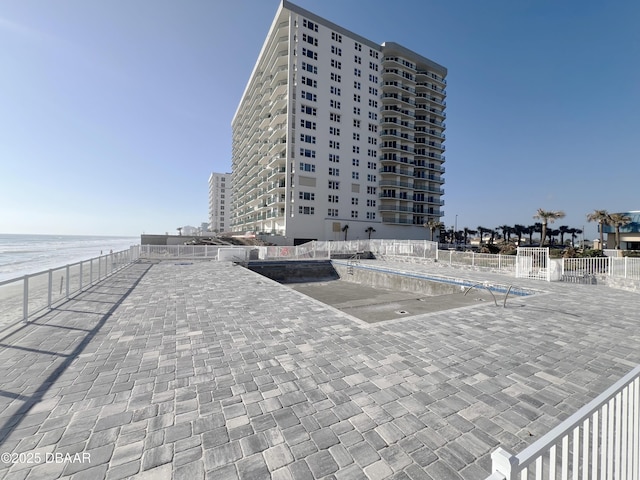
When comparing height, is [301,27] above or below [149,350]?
above

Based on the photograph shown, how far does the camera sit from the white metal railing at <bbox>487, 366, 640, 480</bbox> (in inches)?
57.9

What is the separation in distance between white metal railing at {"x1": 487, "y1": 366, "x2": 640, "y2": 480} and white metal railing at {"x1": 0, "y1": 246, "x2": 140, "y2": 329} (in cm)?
812

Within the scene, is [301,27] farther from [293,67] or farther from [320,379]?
[320,379]

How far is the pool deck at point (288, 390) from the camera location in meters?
2.42

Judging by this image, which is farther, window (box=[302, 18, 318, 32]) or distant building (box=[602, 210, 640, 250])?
distant building (box=[602, 210, 640, 250])

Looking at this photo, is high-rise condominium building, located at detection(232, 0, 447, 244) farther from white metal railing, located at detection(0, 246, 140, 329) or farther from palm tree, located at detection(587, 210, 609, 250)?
white metal railing, located at detection(0, 246, 140, 329)

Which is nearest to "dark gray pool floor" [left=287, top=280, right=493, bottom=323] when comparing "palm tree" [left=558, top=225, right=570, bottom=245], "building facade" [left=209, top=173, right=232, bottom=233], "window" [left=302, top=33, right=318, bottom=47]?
"window" [left=302, top=33, right=318, bottom=47]

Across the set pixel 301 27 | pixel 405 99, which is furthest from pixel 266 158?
pixel 405 99

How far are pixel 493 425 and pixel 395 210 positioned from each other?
52.3 m

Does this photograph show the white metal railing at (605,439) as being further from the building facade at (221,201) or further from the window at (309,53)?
the building facade at (221,201)

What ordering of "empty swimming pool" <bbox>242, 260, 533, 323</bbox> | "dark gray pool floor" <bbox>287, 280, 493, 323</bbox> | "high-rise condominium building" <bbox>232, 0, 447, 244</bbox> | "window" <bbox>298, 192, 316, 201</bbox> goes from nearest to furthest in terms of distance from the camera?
"dark gray pool floor" <bbox>287, 280, 493, 323</bbox>, "empty swimming pool" <bbox>242, 260, 533, 323</bbox>, "high-rise condominium building" <bbox>232, 0, 447, 244</bbox>, "window" <bbox>298, 192, 316, 201</bbox>

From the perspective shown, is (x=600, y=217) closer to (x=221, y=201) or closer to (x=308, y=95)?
(x=308, y=95)

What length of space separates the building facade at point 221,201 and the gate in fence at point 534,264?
109753 millimetres

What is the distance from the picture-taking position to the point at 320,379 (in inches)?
149
